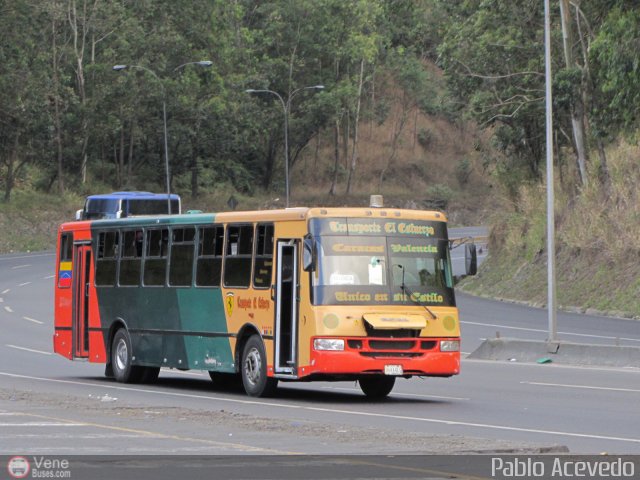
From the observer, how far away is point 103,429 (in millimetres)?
14680

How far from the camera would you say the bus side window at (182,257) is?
76.2 ft

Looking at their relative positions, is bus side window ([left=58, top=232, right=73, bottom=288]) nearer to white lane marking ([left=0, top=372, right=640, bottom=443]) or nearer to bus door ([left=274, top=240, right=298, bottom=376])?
white lane marking ([left=0, top=372, right=640, bottom=443])

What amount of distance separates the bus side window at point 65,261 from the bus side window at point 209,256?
5.02 m

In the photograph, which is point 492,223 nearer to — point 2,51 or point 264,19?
point 2,51

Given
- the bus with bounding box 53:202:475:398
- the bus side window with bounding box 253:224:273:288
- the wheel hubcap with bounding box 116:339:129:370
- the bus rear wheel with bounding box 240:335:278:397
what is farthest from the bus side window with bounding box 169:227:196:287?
the bus rear wheel with bounding box 240:335:278:397

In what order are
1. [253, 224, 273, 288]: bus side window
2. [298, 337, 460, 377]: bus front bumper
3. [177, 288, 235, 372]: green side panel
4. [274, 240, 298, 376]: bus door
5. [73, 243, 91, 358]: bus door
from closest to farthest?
[298, 337, 460, 377]: bus front bumper < [274, 240, 298, 376]: bus door < [253, 224, 273, 288]: bus side window < [177, 288, 235, 372]: green side panel < [73, 243, 91, 358]: bus door

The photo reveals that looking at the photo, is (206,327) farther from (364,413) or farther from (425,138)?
(425,138)

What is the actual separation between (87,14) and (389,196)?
29.3 m

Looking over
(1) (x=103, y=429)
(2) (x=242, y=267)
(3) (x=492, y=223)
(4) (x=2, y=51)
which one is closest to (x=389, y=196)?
(4) (x=2, y=51)

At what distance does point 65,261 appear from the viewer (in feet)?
90.0

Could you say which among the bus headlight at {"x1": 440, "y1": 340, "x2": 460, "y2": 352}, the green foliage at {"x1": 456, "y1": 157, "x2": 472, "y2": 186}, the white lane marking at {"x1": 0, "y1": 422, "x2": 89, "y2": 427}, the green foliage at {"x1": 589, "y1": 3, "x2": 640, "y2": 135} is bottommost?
the white lane marking at {"x1": 0, "y1": 422, "x2": 89, "y2": 427}

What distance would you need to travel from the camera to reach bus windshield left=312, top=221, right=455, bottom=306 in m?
20.2

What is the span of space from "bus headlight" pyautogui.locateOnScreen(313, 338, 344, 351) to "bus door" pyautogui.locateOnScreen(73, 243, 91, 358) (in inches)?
299

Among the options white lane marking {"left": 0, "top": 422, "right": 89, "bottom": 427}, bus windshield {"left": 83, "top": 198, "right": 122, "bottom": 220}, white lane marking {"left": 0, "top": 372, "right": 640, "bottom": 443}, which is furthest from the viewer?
bus windshield {"left": 83, "top": 198, "right": 122, "bottom": 220}
